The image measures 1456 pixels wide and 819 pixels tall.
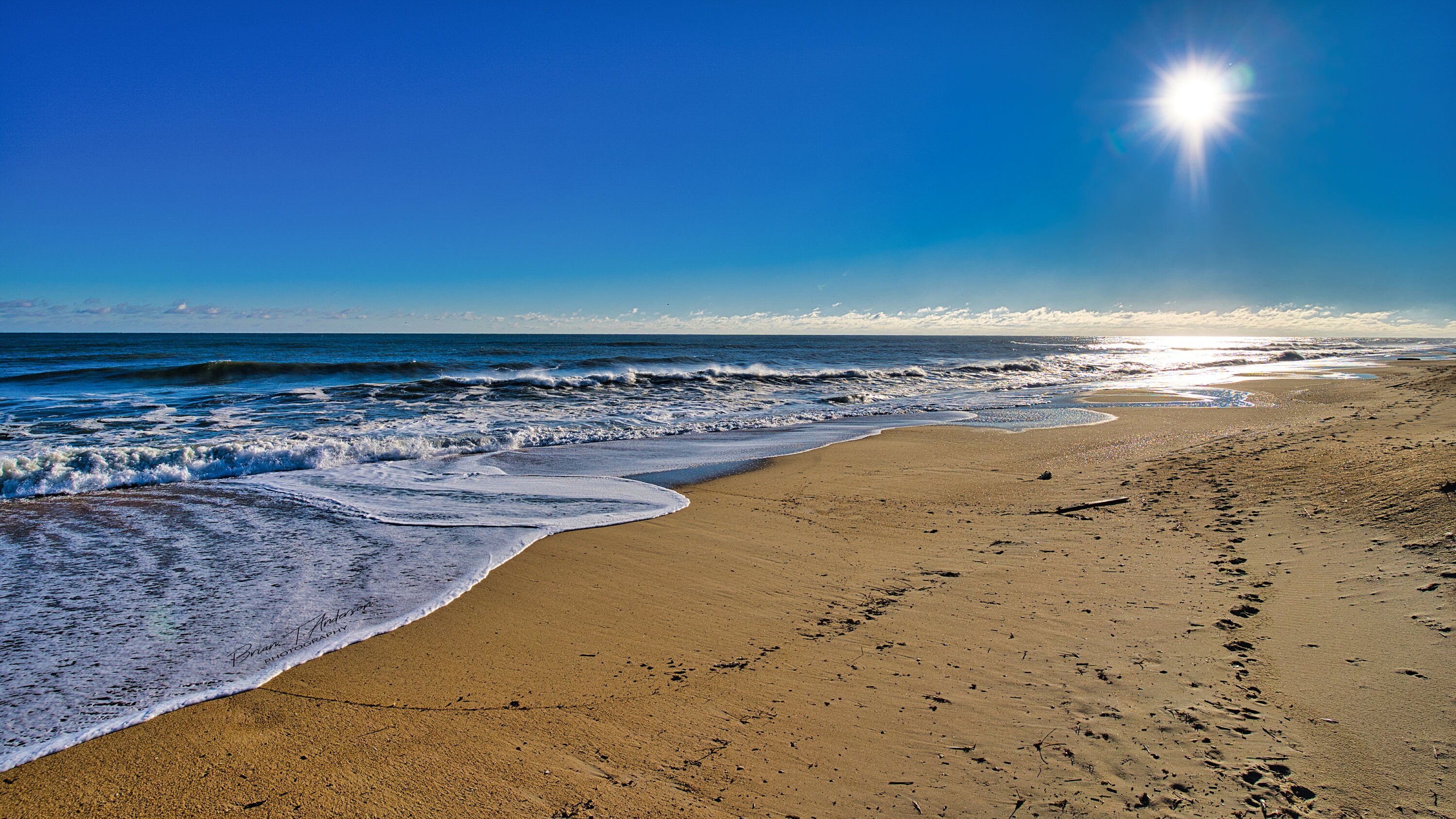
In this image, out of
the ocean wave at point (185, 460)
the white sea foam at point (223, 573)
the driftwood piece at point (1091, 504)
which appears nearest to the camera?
the white sea foam at point (223, 573)

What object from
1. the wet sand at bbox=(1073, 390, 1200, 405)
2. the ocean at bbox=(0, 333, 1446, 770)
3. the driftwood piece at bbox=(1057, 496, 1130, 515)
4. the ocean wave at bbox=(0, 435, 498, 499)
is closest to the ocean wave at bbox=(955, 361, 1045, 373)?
the ocean at bbox=(0, 333, 1446, 770)

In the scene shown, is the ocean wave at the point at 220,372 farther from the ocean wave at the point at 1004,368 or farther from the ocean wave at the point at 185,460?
the ocean wave at the point at 1004,368

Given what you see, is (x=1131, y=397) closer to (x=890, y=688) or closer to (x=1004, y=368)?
(x=1004, y=368)

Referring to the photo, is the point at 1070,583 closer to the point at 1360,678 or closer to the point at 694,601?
the point at 1360,678

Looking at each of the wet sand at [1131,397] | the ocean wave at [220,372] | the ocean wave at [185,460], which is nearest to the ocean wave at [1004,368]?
the wet sand at [1131,397]

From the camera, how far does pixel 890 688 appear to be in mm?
3078

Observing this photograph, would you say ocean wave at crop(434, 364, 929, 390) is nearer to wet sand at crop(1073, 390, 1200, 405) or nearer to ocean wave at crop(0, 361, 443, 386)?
ocean wave at crop(0, 361, 443, 386)
